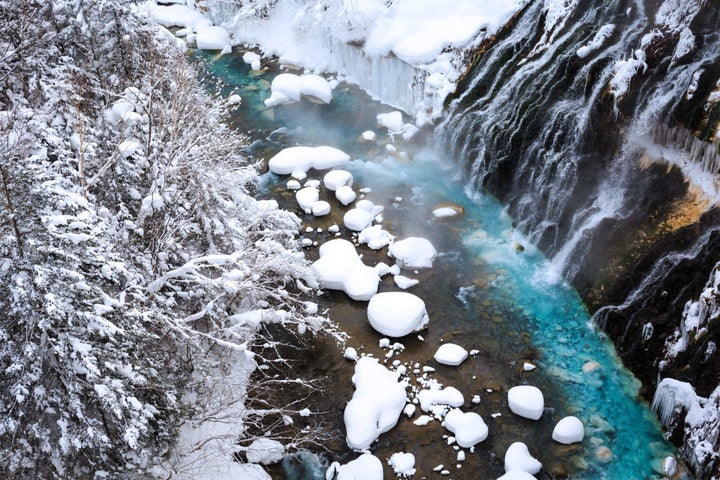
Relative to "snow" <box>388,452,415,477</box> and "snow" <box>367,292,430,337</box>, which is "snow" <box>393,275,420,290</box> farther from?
"snow" <box>388,452,415,477</box>

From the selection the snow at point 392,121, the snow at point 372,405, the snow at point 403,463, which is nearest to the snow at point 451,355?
the snow at point 372,405

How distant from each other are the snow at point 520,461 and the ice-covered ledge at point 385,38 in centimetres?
1033

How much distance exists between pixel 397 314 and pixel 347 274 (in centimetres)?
165

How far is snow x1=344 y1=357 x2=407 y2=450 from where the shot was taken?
29.9 ft

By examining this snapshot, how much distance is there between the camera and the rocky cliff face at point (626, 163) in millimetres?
9625

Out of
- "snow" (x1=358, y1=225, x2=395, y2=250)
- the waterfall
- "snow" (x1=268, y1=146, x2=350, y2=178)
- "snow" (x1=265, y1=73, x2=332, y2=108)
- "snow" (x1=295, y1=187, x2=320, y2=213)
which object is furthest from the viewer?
"snow" (x1=265, y1=73, x2=332, y2=108)

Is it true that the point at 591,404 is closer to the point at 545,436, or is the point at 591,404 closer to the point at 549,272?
the point at 545,436

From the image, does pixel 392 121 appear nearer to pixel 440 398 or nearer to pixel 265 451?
pixel 440 398

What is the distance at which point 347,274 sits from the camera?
471 inches

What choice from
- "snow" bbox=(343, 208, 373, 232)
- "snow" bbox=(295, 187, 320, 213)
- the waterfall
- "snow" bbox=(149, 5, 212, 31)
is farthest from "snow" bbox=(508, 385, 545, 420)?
"snow" bbox=(149, 5, 212, 31)

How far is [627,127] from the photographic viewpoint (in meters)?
11.7

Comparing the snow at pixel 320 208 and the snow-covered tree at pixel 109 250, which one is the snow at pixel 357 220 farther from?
the snow-covered tree at pixel 109 250

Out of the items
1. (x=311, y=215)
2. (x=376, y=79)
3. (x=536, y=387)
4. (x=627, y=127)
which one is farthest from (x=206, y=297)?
(x=376, y=79)

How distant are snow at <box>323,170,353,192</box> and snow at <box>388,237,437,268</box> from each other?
9.59 ft
